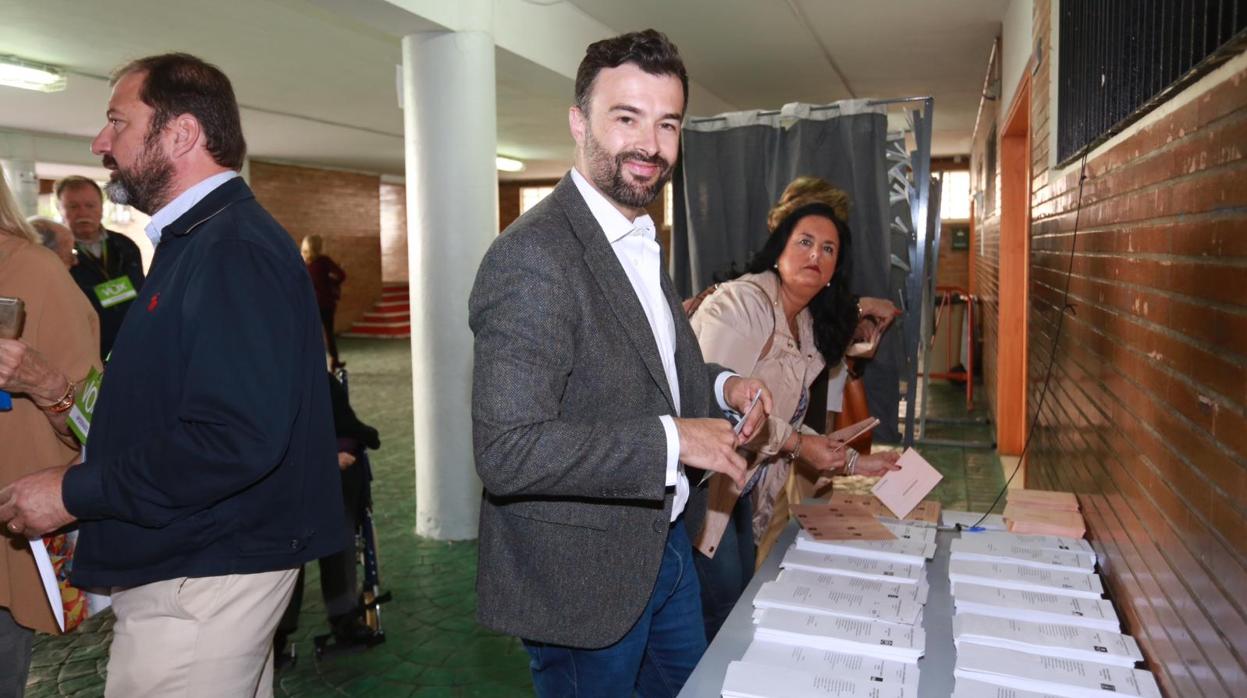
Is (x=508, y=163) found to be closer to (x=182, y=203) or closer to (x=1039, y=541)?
(x=1039, y=541)

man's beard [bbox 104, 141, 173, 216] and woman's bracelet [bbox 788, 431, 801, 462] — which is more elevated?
man's beard [bbox 104, 141, 173, 216]

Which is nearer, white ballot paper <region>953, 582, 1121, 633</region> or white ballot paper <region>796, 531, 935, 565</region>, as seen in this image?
white ballot paper <region>953, 582, 1121, 633</region>

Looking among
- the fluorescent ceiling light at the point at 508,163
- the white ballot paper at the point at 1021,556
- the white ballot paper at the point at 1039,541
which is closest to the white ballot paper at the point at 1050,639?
the white ballot paper at the point at 1021,556

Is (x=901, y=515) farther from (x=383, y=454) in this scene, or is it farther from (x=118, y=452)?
(x=383, y=454)

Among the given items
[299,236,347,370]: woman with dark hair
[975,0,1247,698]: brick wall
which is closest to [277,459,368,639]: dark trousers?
[975,0,1247,698]: brick wall

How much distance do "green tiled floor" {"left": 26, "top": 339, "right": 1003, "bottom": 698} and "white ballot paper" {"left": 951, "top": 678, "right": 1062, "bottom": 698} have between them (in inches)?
77.2

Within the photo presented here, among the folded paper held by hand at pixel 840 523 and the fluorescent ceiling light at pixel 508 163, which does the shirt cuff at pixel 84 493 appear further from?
the fluorescent ceiling light at pixel 508 163

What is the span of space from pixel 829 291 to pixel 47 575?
2320 mm

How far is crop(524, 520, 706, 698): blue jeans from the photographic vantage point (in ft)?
5.24

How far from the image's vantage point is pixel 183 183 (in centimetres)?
172

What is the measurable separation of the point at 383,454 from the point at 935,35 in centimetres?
534

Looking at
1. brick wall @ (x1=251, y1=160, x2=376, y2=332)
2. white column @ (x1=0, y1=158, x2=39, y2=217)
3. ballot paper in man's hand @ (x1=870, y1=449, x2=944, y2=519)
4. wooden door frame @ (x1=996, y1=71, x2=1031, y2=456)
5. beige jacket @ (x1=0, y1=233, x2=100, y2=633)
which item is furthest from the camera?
brick wall @ (x1=251, y1=160, x2=376, y2=332)

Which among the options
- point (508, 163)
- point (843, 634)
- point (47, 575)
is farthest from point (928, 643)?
point (508, 163)

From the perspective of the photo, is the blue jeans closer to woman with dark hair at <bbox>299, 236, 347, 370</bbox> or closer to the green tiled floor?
the green tiled floor
